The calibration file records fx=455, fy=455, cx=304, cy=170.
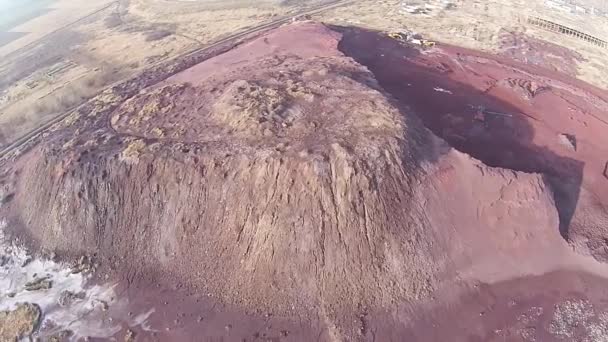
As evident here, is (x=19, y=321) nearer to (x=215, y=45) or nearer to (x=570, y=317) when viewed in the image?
(x=570, y=317)

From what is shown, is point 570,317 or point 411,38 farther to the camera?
point 411,38

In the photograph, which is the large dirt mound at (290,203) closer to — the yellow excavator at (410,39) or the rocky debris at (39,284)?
the rocky debris at (39,284)

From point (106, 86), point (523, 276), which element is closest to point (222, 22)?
point (106, 86)

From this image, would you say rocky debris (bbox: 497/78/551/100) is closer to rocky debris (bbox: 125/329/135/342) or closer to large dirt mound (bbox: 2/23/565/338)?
large dirt mound (bbox: 2/23/565/338)

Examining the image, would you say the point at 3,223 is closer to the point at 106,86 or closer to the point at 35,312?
the point at 35,312

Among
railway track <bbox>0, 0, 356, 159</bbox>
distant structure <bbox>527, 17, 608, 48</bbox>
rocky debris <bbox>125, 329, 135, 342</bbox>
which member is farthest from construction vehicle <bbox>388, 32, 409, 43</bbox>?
rocky debris <bbox>125, 329, 135, 342</bbox>

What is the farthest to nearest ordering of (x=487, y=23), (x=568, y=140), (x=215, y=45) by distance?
(x=215, y=45), (x=487, y=23), (x=568, y=140)

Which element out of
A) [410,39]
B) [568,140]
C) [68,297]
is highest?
[410,39]

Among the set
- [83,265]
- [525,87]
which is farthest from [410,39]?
[83,265]
